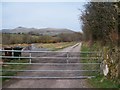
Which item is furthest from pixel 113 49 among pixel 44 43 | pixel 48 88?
pixel 44 43

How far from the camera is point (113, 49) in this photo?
12141 mm

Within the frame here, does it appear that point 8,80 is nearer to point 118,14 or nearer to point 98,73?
point 98,73

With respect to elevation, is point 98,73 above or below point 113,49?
below

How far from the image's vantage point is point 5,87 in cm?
1034

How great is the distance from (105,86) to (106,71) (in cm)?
178

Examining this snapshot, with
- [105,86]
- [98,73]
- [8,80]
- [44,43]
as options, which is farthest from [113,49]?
[44,43]

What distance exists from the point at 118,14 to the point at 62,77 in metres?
3.39

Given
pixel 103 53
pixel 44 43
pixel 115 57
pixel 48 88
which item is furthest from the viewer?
pixel 44 43

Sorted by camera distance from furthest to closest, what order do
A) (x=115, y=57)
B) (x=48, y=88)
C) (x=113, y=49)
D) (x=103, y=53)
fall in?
1. (x=103, y=53)
2. (x=113, y=49)
3. (x=115, y=57)
4. (x=48, y=88)

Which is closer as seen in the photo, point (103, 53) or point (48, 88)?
point (48, 88)

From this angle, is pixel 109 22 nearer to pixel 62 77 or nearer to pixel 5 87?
pixel 62 77

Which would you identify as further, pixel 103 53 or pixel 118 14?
pixel 103 53

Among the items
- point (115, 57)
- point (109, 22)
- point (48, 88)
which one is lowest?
point (48, 88)

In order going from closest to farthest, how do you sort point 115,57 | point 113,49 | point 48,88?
1. point 48,88
2. point 115,57
3. point 113,49
